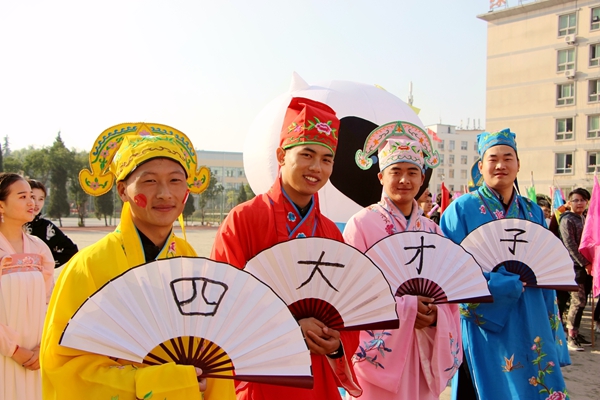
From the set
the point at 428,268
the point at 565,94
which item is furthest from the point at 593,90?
the point at 428,268

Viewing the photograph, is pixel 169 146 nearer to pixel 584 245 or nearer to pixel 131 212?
pixel 131 212

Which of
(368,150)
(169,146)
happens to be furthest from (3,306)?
(368,150)

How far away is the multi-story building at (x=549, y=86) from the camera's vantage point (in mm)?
29844

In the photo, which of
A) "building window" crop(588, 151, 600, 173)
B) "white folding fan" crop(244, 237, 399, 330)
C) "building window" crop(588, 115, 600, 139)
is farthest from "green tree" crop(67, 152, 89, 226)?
"white folding fan" crop(244, 237, 399, 330)

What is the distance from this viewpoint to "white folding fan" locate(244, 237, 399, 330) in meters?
2.29

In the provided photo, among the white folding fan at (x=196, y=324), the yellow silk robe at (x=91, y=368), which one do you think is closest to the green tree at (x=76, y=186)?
the yellow silk robe at (x=91, y=368)

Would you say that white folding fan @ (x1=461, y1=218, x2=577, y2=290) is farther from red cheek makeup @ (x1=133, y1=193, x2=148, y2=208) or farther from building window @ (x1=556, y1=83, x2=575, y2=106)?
building window @ (x1=556, y1=83, x2=575, y2=106)

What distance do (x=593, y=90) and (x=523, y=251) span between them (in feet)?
103

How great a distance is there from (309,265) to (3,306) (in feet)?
7.86

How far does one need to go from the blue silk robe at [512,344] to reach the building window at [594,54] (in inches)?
1232

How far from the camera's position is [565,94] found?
31.1m

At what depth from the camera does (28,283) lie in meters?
3.62

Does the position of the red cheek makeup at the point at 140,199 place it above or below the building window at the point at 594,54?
below

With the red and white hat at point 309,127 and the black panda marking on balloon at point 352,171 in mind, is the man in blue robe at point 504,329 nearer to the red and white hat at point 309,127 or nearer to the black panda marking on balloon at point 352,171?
the red and white hat at point 309,127
